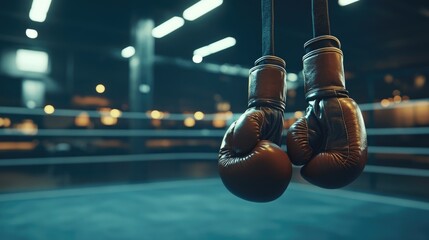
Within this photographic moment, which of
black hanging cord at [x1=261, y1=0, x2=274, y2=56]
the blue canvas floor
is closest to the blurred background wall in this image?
the blue canvas floor

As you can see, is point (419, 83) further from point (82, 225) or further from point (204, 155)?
point (82, 225)

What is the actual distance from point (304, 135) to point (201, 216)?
2210 mm

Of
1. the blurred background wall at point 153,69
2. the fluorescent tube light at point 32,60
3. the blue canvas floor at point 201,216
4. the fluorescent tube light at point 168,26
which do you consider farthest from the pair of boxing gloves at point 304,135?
the fluorescent tube light at point 32,60

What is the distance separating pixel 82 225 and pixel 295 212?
193cm

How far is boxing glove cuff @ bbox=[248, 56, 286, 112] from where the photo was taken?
22.9 inches

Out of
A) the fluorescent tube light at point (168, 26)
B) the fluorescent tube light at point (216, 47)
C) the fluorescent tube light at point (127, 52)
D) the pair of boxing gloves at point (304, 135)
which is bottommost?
the pair of boxing gloves at point (304, 135)

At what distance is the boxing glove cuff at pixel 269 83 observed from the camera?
0.58 meters

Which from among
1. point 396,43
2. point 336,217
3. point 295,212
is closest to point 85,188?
point 295,212

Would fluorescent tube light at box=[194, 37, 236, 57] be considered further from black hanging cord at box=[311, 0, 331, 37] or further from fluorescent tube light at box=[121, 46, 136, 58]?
black hanging cord at box=[311, 0, 331, 37]

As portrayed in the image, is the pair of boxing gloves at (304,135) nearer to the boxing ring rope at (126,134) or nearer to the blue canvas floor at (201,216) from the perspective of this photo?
the blue canvas floor at (201,216)

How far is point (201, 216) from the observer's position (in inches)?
101

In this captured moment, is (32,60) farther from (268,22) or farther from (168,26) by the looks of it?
(268,22)

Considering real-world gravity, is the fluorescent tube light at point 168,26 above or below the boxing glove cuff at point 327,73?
above

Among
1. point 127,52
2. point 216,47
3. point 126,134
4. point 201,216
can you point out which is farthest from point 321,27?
point 127,52
